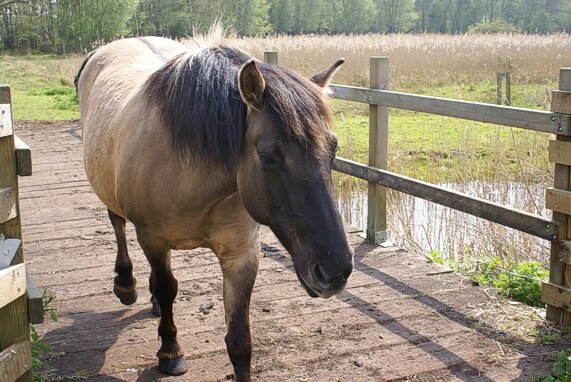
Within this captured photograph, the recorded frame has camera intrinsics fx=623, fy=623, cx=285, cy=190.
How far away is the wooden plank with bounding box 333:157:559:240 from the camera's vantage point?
3.50 m

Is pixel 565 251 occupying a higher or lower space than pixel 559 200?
lower

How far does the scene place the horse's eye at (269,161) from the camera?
2262 millimetres

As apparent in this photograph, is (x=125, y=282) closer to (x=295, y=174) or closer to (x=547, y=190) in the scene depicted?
(x=295, y=174)

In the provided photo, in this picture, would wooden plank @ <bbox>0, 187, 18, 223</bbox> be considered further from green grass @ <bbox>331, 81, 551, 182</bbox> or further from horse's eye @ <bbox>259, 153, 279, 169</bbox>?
green grass @ <bbox>331, 81, 551, 182</bbox>

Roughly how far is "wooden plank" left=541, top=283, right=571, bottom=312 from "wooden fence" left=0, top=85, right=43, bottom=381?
2.69 metres

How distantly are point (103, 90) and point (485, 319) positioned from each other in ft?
8.85

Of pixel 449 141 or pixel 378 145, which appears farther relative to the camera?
pixel 449 141

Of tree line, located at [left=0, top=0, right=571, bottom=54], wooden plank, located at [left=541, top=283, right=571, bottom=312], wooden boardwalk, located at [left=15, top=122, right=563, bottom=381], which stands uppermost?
tree line, located at [left=0, top=0, right=571, bottom=54]

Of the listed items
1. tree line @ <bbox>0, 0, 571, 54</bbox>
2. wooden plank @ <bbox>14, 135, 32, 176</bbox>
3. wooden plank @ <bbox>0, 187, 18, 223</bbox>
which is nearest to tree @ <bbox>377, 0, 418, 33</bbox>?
tree line @ <bbox>0, 0, 571, 54</bbox>

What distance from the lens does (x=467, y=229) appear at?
5.28 m

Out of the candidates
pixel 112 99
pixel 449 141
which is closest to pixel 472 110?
pixel 112 99

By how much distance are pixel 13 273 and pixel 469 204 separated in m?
2.74

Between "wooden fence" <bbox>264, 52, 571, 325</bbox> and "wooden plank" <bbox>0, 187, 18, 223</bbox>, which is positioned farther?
"wooden fence" <bbox>264, 52, 571, 325</bbox>

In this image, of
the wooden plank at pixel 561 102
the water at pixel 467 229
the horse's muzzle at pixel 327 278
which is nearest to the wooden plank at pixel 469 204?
the wooden plank at pixel 561 102
